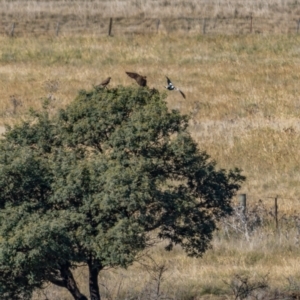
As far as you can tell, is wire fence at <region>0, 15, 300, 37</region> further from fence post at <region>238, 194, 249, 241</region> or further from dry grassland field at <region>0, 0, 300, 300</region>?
fence post at <region>238, 194, 249, 241</region>

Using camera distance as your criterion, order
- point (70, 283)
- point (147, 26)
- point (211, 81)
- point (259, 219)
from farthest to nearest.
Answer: point (147, 26), point (211, 81), point (259, 219), point (70, 283)

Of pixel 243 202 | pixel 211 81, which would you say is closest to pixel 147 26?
pixel 211 81

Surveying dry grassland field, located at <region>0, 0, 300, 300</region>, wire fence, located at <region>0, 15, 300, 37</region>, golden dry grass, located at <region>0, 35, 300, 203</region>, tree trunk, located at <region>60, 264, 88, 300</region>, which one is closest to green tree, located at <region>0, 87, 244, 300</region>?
tree trunk, located at <region>60, 264, 88, 300</region>

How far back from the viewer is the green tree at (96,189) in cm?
1061

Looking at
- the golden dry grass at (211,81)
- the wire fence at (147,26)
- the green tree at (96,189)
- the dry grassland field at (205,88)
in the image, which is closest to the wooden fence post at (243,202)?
the dry grassland field at (205,88)

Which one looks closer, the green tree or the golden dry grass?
the green tree

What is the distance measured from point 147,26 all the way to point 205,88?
1160cm

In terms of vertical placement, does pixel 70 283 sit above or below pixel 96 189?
below

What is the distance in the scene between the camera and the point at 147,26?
146 feet

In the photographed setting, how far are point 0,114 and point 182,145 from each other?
19281 mm

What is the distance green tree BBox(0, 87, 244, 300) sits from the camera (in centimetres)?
1061

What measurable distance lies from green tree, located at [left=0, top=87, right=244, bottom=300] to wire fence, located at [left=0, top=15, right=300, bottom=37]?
3144 cm

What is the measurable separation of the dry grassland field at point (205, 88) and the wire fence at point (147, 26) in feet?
0.43

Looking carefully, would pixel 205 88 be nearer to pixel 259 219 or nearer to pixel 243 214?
pixel 259 219
